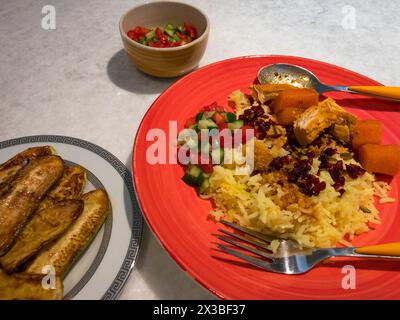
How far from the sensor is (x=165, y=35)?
305 cm

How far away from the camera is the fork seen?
67.6 inches

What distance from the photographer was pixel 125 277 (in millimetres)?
1785

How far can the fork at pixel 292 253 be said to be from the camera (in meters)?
1.72

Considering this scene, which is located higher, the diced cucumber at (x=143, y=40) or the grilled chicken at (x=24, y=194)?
the diced cucumber at (x=143, y=40)

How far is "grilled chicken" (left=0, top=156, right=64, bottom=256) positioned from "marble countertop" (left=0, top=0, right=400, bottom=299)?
65 cm

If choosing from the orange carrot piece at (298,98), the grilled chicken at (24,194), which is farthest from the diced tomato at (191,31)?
the grilled chicken at (24,194)

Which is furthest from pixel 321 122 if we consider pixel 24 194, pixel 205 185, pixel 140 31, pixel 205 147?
pixel 24 194

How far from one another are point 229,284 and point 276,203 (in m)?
0.58

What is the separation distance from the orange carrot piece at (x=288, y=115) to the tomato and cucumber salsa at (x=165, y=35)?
3.59ft

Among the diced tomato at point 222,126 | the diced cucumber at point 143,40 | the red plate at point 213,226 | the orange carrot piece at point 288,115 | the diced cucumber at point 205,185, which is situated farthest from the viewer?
the diced cucumber at point 143,40

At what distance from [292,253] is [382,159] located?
90cm

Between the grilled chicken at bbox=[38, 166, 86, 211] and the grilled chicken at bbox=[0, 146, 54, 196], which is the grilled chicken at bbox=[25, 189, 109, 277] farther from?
the grilled chicken at bbox=[0, 146, 54, 196]

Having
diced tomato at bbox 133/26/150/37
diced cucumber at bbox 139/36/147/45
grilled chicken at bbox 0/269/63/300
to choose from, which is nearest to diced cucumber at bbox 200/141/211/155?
grilled chicken at bbox 0/269/63/300

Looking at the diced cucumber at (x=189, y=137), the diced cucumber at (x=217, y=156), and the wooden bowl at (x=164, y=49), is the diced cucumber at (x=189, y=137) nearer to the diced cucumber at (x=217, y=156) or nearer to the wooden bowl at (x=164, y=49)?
the diced cucumber at (x=217, y=156)
